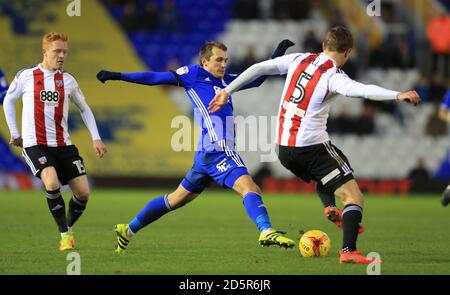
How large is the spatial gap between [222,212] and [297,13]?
32.9 feet

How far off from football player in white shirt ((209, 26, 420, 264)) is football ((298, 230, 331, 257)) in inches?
20.2

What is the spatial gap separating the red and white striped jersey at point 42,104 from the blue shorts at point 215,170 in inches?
50.9

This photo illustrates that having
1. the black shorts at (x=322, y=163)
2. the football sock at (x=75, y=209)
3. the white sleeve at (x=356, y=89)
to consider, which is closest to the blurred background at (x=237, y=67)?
the football sock at (x=75, y=209)

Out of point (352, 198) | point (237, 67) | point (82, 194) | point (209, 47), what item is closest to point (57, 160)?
point (82, 194)

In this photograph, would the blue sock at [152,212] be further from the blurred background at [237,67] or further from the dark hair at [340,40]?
the blurred background at [237,67]

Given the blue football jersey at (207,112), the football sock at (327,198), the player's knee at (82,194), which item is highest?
the blue football jersey at (207,112)

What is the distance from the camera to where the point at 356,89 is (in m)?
7.54

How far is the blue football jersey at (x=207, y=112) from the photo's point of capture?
8836mm

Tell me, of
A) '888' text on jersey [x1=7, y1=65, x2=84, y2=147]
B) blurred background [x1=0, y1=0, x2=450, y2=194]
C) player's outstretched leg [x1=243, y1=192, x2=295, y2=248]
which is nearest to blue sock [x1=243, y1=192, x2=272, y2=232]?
player's outstretched leg [x1=243, y1=192, x2=295, y2=248]

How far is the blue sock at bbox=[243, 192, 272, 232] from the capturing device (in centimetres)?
832

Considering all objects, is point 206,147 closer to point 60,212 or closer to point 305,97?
point 305,97

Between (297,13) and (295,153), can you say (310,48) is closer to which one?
(297,13)

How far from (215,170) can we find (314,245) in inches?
46.1

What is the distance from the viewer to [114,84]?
74.9ft
